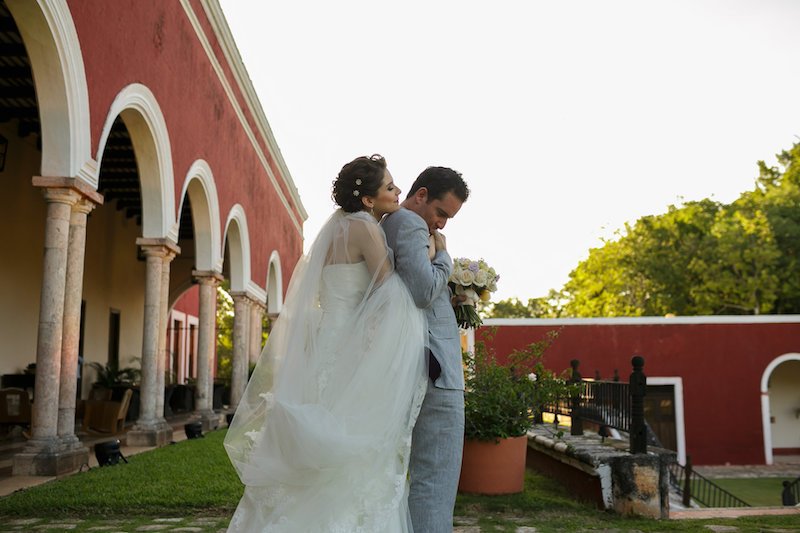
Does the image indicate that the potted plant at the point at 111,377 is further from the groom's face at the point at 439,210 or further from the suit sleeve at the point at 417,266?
the suit sleeve at the point at 417,266

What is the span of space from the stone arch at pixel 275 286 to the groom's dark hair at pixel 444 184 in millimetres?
17779

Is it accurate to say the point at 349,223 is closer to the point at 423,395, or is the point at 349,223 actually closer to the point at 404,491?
the point at 423,395

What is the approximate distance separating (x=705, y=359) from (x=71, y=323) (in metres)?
18.8

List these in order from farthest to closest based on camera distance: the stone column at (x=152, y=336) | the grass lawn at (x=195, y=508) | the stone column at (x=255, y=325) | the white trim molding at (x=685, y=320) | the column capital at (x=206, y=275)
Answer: the white trim molding at (x=685, y=320), the stone column at (x=255, y=325), the column capital at (x=206, y=275), the stone column at (x=152, y=336), the grass lawn at (x=195, y=508)

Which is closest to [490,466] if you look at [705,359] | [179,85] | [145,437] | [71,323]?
[71,323]

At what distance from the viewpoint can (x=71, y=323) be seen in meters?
6.93

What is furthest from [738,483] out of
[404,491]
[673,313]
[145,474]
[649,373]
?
[404,491]

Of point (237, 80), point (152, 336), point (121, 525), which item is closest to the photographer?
point (121, 525)

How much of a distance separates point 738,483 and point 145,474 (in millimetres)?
17070

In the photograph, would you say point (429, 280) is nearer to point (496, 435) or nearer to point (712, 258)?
point (496, 435)

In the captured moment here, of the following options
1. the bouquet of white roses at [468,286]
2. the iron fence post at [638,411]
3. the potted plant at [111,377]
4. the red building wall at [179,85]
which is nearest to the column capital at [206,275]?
the red building wall at [179,85]

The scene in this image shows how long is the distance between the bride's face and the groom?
5cm

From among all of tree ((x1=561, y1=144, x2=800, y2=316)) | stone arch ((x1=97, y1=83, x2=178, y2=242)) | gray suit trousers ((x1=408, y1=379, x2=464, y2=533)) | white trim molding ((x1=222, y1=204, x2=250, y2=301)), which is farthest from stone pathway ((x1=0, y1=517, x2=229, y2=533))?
tree ((x1=561, y1=144, x2=800, y2=316))

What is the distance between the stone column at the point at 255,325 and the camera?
17342 millimetres
